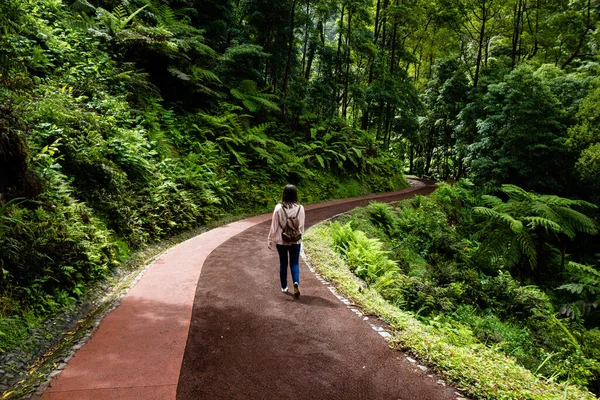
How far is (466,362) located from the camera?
11.7ft

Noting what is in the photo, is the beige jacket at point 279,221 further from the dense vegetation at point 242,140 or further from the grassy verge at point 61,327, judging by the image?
the dense vegetation at point 242,140

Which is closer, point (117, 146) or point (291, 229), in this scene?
point (291, 229)

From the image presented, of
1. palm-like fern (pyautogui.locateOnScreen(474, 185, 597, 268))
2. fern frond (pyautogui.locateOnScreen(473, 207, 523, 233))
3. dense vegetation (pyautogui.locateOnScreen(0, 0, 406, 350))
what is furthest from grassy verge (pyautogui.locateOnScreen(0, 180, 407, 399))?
palm-like fern (pyautogui.locateOnScreen(474, 185, 597, 268))

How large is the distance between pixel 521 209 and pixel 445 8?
18.8 m

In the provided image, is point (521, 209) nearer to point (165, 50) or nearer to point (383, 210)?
point (383, 210)

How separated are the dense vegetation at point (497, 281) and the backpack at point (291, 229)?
209cm

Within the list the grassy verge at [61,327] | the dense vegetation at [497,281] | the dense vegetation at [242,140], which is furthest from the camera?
the dense vegetation at [497,281]

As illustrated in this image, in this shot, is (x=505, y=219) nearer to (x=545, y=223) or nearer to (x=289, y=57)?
(x=545, y=223)

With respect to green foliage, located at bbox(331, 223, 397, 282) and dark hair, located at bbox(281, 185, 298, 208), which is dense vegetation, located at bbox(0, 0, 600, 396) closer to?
green foliage, located at bbox(331, 223, 397, 282)

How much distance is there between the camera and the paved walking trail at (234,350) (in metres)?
3.17

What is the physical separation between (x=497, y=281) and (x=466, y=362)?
662 cm

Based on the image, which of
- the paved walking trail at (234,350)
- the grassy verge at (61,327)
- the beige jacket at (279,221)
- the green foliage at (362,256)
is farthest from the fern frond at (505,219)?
the grassy verge at (61,327)

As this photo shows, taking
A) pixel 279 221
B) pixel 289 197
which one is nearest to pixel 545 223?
pixel 289 197

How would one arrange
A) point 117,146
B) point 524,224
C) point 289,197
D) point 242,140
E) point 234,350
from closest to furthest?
point 234,350
point 289,197
point 117,146
point 524,224
point 242,140
